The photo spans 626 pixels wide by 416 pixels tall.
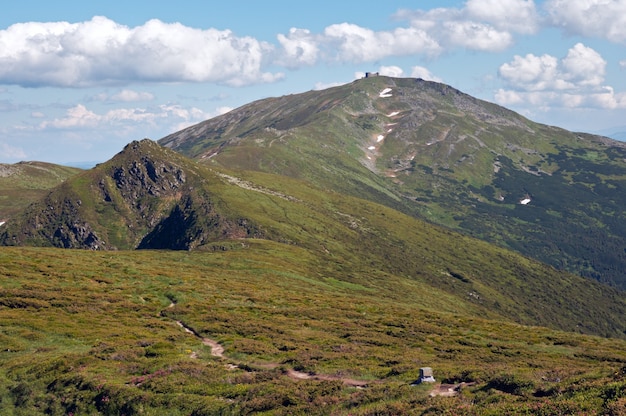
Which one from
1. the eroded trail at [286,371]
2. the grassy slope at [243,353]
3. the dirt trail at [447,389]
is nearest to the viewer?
the grassy slope at [243,353]

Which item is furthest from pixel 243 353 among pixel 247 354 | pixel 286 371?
pixel 286 371

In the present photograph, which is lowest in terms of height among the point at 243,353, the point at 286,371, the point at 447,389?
the point at 243,353

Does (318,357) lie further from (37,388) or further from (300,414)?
(37,388)

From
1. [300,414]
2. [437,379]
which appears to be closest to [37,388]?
[300,414]

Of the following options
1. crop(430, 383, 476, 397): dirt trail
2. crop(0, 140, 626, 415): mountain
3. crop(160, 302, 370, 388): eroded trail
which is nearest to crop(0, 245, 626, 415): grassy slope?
crop(0, 140, 626, 415): mountain

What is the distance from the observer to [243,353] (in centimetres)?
5178

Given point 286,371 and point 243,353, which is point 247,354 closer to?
point 243,353

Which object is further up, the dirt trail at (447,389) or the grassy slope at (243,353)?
the dirt trail at (447,389)

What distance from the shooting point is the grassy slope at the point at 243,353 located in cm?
3309

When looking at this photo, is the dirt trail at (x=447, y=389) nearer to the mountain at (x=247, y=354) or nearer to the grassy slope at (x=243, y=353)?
the mountain at (x=247, y=354)

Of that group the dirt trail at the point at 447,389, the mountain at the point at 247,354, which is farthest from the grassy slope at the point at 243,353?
the dirt trail at the point at 447,389

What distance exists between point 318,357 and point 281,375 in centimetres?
767

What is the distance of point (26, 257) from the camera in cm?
10981

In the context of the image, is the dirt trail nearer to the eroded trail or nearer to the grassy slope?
the grassy slope
